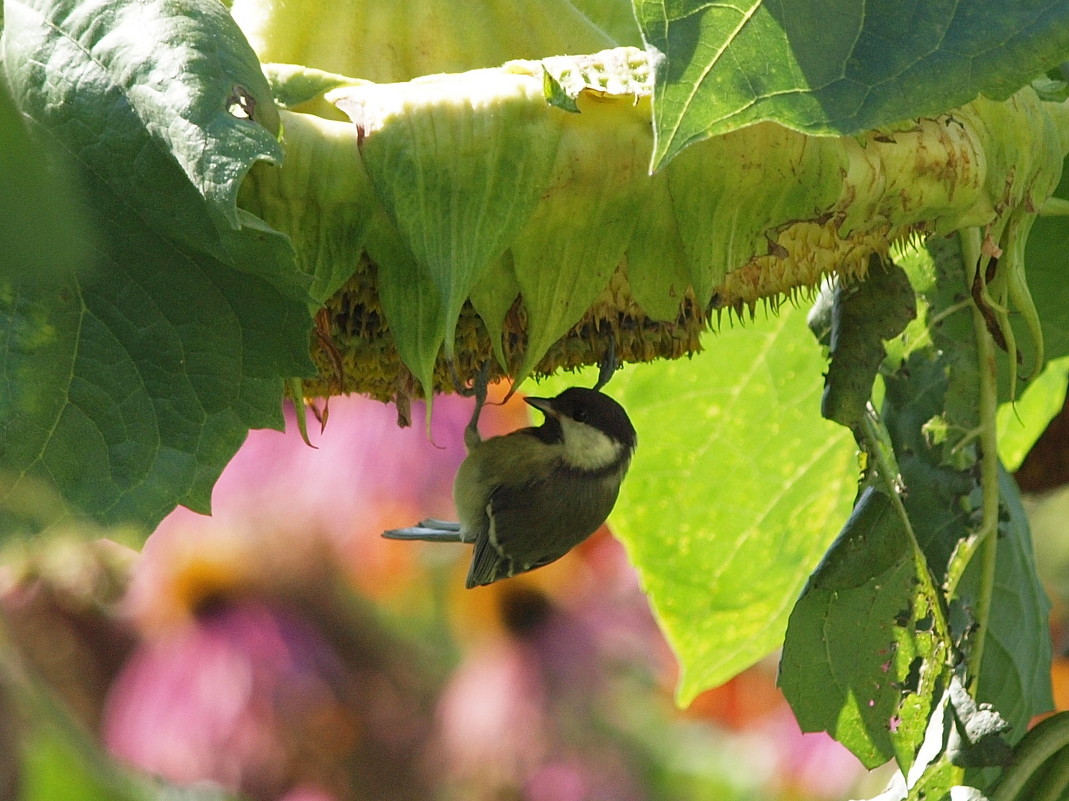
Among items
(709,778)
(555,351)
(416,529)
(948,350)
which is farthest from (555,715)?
(555,351)

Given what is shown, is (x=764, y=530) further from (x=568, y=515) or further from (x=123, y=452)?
(x=123, y=452)

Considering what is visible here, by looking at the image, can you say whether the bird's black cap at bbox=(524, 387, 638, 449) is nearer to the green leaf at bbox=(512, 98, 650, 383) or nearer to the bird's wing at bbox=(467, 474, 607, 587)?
the bird's wing at bbox=(467, 474, 607, 587)

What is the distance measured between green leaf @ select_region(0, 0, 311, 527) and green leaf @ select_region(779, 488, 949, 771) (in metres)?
0.52

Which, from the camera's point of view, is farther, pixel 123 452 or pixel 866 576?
pixel 866 576

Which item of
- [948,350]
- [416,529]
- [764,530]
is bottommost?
[416,529]

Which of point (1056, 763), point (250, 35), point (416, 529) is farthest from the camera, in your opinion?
point (416, 529)

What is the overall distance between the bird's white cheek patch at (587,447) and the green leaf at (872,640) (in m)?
0.32

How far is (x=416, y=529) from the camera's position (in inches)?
63.8

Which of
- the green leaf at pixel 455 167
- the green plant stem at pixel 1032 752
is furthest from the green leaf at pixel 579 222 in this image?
the green plant stem at pixel 1032 752

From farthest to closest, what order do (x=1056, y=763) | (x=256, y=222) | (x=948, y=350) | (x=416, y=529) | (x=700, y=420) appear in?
(x=416, y=529)
(x=700, y=420)
(x=948, y=350)
(x=1056, y=763)
(x=256, y=222)

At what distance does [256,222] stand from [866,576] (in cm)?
61

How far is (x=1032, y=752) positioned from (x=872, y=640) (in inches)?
6.2

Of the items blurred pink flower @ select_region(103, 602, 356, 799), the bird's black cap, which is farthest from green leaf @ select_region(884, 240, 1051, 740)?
blurred pink flower @ select_region(103, 602, 356, 799)

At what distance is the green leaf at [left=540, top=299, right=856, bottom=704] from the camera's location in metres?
1.33
